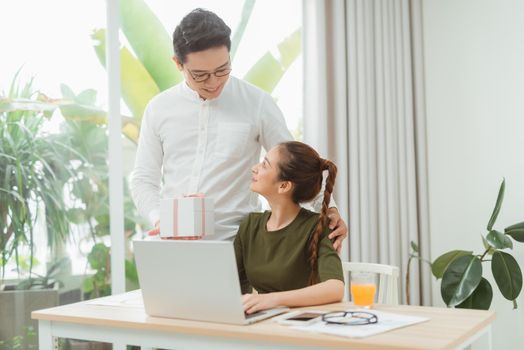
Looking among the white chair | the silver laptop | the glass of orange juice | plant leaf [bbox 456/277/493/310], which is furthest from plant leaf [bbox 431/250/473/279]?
the silver laptop

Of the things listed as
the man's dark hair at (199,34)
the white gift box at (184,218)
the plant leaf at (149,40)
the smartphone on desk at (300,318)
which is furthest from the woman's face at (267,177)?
the plant leaf at (149,40)

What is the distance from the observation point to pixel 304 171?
1997 millimetres

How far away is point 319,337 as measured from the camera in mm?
1348

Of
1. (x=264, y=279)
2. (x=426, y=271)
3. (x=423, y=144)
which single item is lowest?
(x=426, y=271)

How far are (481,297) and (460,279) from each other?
0.16 metres

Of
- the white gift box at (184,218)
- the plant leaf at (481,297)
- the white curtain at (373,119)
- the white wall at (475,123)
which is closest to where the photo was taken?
the white gift box at (184,218)

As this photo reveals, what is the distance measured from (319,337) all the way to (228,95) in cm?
103

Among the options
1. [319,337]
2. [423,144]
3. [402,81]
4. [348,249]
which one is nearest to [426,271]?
[348,249]

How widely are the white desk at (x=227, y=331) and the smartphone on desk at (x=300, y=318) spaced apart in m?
0.03

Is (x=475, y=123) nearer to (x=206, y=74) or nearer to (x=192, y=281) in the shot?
(x=206, y=74)

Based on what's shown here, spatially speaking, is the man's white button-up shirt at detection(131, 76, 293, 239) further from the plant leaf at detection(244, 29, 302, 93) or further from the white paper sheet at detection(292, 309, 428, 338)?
the plant leaf at detection(244, 29, 302, 93)

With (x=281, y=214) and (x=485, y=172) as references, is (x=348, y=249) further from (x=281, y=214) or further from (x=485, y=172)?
(x=281, y=214)

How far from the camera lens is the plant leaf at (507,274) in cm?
312

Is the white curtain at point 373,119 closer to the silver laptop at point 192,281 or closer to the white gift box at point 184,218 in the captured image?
the white gift box at point 184,218
